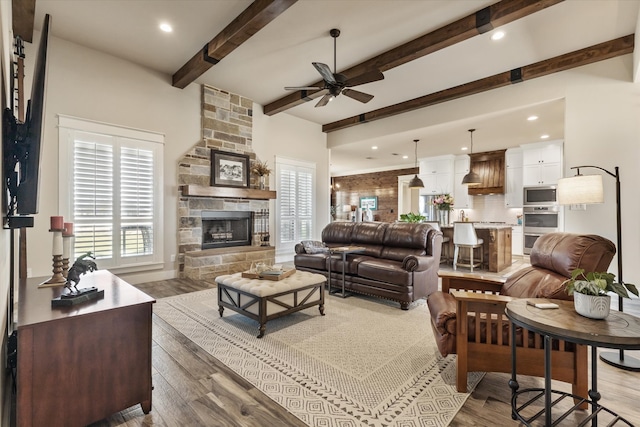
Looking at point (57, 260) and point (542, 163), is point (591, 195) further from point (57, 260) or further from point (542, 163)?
point (542, 163)

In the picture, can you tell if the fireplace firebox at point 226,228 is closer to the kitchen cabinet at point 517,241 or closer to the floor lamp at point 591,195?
the floor lamp at point 591,195

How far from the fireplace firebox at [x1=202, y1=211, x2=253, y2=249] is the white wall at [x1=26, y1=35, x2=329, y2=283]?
65 centimetres

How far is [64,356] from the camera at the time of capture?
4.85 ft

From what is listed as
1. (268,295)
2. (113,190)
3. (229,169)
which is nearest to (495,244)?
(268,295)

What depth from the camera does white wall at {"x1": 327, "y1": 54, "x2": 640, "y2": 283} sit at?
3984mm

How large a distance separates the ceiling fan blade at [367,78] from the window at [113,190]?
328 cm

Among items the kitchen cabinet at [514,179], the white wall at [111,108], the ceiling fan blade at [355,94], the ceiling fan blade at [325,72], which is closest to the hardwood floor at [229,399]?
the white wall at [111,108]

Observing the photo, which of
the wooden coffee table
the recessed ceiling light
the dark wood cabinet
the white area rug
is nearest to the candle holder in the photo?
the dark wood cabinet

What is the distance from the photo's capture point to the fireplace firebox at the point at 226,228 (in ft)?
18.7

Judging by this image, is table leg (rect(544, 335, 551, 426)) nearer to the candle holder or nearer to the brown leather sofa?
the brown leather sofa

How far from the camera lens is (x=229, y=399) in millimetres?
1887

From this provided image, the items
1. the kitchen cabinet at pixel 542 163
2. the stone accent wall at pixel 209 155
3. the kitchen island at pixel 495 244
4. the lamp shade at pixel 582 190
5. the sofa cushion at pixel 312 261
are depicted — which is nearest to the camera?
the lamp shade at pixel 582 190

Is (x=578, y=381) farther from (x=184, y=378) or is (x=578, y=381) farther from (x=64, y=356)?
(x=64, y=356)

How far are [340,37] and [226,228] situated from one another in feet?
13.0
